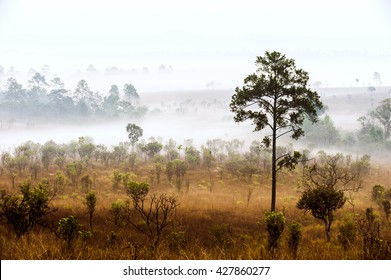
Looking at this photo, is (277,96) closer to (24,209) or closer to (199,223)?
(199,223)

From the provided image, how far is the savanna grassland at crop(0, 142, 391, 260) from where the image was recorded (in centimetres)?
498

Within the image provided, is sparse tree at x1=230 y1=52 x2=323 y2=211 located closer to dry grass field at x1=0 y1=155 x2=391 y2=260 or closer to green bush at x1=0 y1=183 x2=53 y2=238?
dry grass field at x1=0 y1=155 x2=391 y2=260

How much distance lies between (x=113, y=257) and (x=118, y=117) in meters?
143

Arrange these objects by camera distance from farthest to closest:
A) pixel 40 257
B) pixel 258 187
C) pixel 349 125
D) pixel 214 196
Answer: pixel 349 125 → pixel 258 187 → pixel 214 196 → pixel 40 257

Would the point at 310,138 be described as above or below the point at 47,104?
below

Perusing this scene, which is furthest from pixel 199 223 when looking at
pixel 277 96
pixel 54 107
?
pixel 54 107

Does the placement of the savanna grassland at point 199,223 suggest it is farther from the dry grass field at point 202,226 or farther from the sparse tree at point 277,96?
the sparse tree at point 277,96

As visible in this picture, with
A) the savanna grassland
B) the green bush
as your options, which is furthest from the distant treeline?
the green bush

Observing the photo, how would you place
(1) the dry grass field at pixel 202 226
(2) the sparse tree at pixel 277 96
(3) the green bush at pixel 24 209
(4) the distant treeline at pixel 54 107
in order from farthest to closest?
(4) the distant treeline at pixel 54 107 < (2) the sparse tree at pixel 277 96 < (3) the green bush at pixel 24 209 < (1) the dry grass field at pixel 202 226

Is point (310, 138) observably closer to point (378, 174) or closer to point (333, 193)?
point (378, 174)

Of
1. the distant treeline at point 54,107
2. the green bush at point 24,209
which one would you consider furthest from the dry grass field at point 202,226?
the distant treeline at point 54,107

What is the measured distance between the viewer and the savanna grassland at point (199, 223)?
498 centimetres

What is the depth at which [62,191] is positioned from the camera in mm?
38250

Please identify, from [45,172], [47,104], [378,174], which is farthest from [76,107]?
[378,174]
